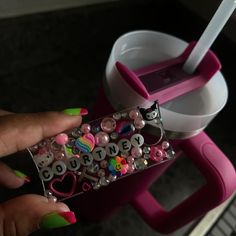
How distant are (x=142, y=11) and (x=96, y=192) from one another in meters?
0.32

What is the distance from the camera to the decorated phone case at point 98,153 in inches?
13.2

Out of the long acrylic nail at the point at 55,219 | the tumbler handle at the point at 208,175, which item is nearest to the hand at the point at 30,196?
the long acrylic nail at the point at 55,219

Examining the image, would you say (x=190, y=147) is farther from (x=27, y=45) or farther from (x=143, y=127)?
(x=27, y=45)

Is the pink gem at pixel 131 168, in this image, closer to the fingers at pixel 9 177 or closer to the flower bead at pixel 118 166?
the flower bead at pixel 118 166

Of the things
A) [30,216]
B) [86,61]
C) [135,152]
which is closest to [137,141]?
[135,152]

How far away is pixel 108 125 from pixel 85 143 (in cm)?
3

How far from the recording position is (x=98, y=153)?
341 millimetres

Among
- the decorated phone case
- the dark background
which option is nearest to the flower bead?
the decorated phone case

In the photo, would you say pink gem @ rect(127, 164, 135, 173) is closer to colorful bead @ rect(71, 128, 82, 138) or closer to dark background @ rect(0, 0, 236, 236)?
colorful bead @ rect(71, 128, 82, 138)

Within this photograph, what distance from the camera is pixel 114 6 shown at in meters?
0.58

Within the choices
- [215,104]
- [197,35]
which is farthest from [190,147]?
[197,35]

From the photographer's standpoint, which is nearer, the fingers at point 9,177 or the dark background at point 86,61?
the fingers at point 9,177

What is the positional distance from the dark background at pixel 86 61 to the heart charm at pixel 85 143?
0.73 ft

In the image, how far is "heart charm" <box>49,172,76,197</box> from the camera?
34 centimetres
